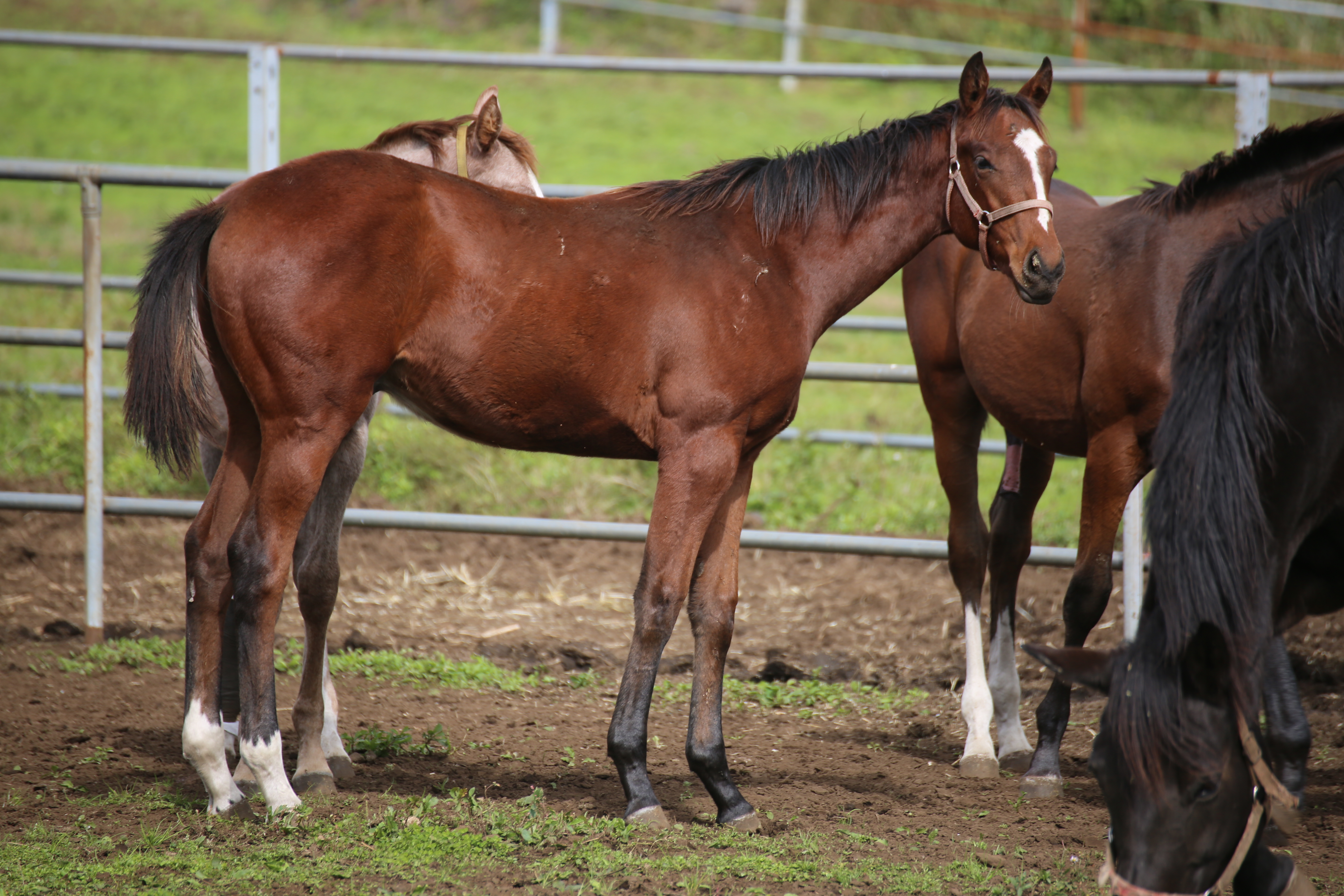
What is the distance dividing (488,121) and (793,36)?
9.96 metres

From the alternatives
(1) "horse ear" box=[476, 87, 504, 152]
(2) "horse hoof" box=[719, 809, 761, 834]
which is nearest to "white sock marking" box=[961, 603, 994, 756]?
(2) "horse hoof" box=[719, 809, 761, 834]

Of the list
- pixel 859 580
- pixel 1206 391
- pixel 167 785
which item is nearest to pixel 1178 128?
pixel 859 580

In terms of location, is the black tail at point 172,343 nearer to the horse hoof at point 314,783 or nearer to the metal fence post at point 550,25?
the horse hoof at point 314,783

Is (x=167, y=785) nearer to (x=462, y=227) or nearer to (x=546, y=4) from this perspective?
(x=462, y=227)

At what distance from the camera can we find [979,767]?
3.85 metres

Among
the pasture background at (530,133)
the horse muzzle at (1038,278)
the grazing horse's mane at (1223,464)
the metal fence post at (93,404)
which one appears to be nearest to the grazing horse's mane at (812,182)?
the horse muzzle at (1038,278)

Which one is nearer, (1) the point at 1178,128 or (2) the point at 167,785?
(2) the point at 167,785

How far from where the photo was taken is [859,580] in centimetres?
596

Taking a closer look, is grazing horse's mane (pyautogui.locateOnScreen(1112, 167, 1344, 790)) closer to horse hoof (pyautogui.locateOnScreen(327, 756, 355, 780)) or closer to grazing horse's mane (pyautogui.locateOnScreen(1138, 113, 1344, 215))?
grazing horse's mane (pyautogui.locateOnScreen(1138, 113, 1344, 215))

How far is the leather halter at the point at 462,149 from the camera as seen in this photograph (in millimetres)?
4043

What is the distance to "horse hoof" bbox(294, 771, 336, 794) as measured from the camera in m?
3.38

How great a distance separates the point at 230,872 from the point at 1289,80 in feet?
15.6

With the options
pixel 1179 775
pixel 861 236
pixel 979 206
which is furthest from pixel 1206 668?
pixel 861 236

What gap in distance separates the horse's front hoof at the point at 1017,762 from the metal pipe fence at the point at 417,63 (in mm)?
930
